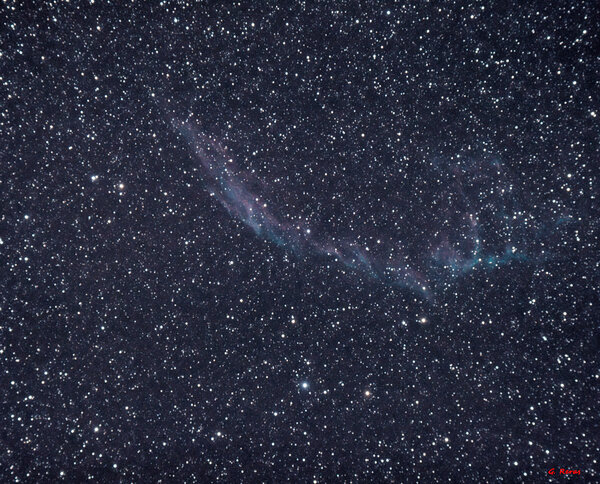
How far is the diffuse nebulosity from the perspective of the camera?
1.19 feet

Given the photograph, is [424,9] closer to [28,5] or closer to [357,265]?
[357,265]

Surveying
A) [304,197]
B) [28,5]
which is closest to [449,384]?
[304,197]

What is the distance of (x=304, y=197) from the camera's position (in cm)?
37

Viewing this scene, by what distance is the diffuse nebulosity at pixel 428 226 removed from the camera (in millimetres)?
361

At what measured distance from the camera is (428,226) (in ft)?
1.22
